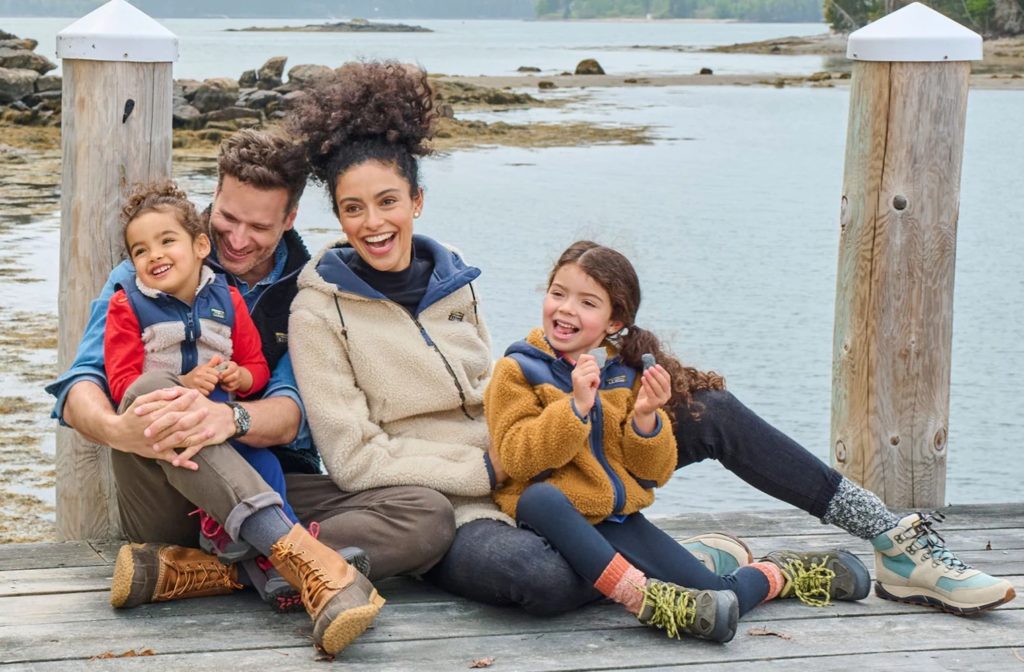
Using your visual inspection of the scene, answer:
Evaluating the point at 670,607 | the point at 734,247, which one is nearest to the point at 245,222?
the point at 670,607

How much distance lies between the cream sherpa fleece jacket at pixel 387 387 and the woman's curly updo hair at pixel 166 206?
0.97 feet

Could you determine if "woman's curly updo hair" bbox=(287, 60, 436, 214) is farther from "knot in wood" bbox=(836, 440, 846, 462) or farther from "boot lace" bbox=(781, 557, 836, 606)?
"knot in wood" bbox=(836, 440, 846, 462)

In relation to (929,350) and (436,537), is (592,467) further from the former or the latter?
(929,350)

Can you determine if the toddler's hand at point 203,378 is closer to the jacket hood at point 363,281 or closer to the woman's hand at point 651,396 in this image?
the jacket hood at point 363,281

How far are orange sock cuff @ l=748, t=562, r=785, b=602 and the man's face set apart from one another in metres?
1.33

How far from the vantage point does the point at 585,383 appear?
3070 mm

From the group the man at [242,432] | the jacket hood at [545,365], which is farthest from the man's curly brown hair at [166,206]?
the jacket hood at [545,365]

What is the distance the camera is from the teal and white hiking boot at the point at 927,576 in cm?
327

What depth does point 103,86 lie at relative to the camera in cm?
363

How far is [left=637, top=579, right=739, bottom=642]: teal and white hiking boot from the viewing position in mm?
3049

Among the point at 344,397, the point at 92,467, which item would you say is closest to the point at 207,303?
the point at 344,397

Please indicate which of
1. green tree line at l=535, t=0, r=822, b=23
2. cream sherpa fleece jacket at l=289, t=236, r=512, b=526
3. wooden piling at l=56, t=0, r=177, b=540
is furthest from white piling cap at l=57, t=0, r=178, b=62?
green tree line at l=535, t=0, r=822, b=23

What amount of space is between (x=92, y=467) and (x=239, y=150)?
0.98 m

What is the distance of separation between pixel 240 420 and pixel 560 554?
728 millimetres
